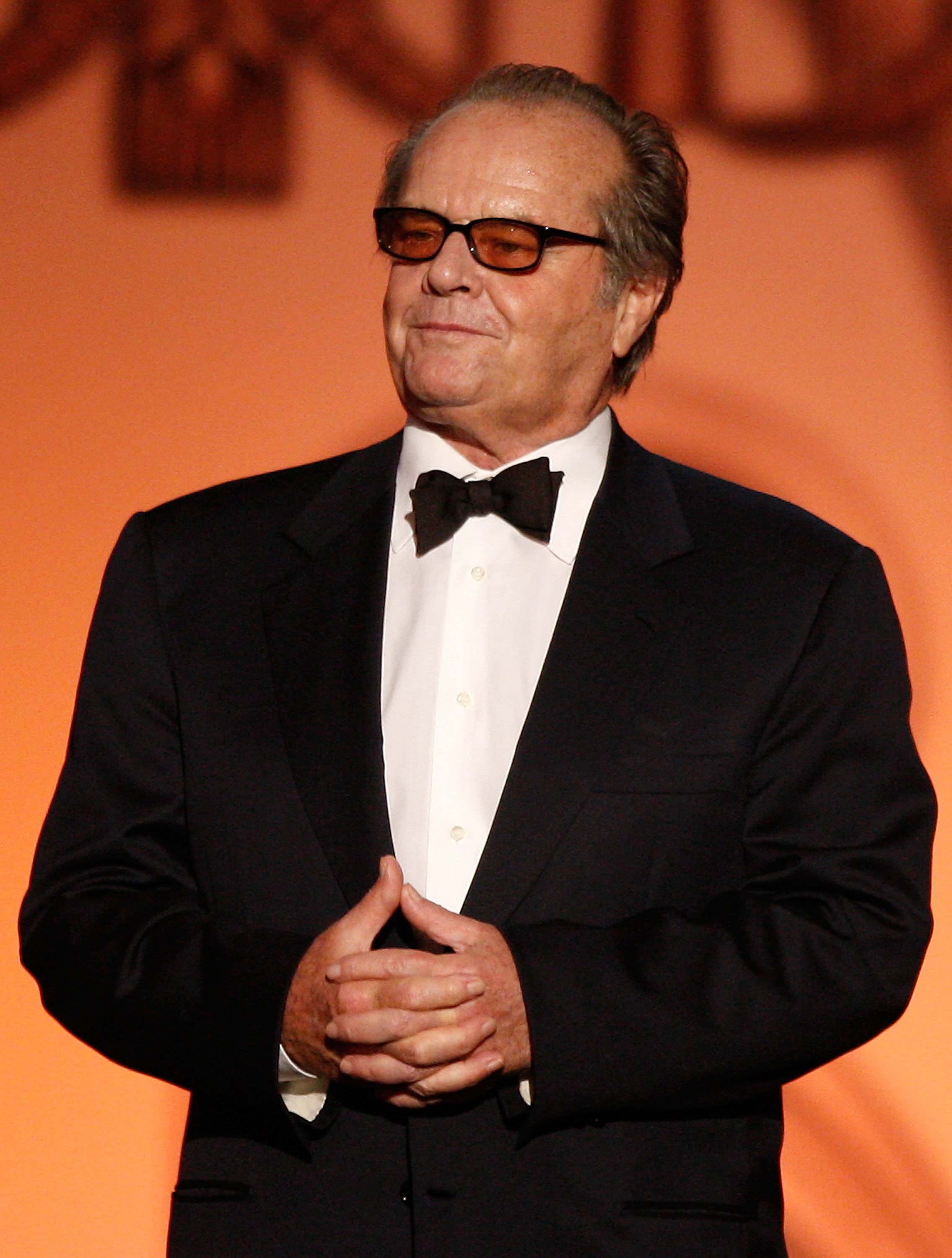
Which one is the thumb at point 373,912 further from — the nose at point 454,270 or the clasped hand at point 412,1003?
the nose at point 454,270

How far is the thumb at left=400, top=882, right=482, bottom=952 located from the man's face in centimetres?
56

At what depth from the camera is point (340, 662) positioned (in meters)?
1.79

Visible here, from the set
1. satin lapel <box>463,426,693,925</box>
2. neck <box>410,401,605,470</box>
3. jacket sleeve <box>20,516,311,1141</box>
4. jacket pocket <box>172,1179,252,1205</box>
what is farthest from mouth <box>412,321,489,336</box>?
jacket pocket <box>172,1179,252,1205</box>

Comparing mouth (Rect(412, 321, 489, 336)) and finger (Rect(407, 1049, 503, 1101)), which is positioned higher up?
mouth (Rect(412, 321, 489, 336))

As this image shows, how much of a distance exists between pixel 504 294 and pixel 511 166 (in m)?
0.14

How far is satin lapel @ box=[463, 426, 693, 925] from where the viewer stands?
5.49ft

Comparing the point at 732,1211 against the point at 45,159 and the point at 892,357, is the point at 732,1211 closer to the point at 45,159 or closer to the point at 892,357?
the point at 892,357

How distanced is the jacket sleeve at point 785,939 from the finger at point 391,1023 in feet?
0.27

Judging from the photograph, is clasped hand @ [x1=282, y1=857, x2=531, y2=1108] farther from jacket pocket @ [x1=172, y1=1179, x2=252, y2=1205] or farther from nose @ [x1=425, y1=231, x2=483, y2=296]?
nose @ [x1=425, y1=231, x2=483, y2=296]

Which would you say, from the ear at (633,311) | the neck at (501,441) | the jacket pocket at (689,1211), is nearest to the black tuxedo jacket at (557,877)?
the jacket pocket at (689,1211)

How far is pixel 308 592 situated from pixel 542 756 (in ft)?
1.05

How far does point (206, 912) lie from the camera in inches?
68.4

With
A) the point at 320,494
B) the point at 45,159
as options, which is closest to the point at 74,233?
the point at 45,159

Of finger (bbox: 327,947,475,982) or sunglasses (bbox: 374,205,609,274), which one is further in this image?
sunglasses (bbox: 374,205,609,274)
